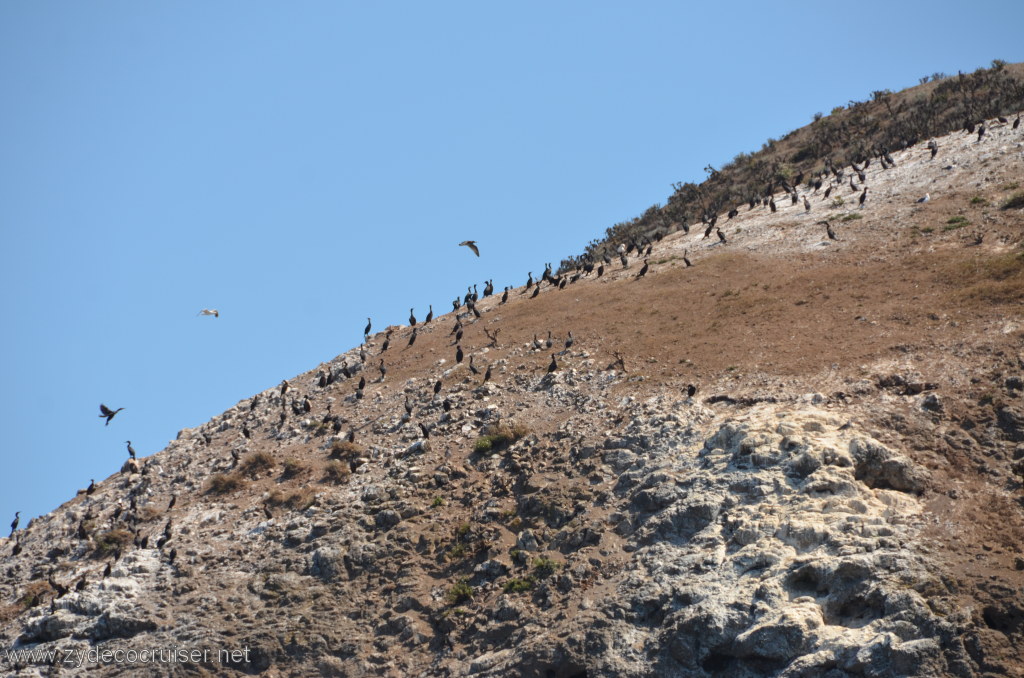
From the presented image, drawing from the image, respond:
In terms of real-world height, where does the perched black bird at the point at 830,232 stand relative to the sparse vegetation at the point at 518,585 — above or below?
above

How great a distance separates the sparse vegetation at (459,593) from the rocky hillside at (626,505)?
64 millimetres

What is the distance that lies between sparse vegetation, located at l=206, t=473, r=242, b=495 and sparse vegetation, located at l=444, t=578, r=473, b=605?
35.8 ft

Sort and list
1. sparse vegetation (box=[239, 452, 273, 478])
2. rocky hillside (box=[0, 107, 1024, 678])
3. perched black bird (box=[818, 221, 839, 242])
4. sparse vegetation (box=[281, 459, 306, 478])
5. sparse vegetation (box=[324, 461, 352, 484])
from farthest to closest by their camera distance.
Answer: perched black bird (box=[818, 221, 839, 242]) < sparse vegetation (box=[239, 452, 273, 478]) < sparse vegetation (box=[281, 459, 306, 478]) < sparse vegetation (box=[324, 461, 352, 484]) < rocky hillside (box=[0, 107, 1024, 678])

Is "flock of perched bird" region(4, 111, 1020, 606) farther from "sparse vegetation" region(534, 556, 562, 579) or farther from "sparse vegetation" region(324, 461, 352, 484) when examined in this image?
"sparse vegetation" region(534, 556, 562, 579)

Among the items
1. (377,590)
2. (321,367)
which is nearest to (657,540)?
(377,590)

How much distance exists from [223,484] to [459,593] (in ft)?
39.1

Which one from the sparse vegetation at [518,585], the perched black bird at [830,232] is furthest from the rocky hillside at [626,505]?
the perched black bird at [830,232]

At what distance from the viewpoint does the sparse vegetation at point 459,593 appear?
27438 mm

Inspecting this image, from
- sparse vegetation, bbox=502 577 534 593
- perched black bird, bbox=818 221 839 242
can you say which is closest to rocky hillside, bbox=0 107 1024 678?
sparse vegetation, bbox=502 577 534 593

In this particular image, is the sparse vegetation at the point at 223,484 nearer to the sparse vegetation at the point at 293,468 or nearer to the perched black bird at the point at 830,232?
the sparse vegetation at the point at 293,468

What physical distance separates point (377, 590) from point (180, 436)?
17.9m

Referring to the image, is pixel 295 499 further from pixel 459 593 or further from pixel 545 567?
pixel 545 567

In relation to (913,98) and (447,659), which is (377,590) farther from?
(913,98)

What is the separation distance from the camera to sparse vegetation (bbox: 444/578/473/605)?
90.0 feet
